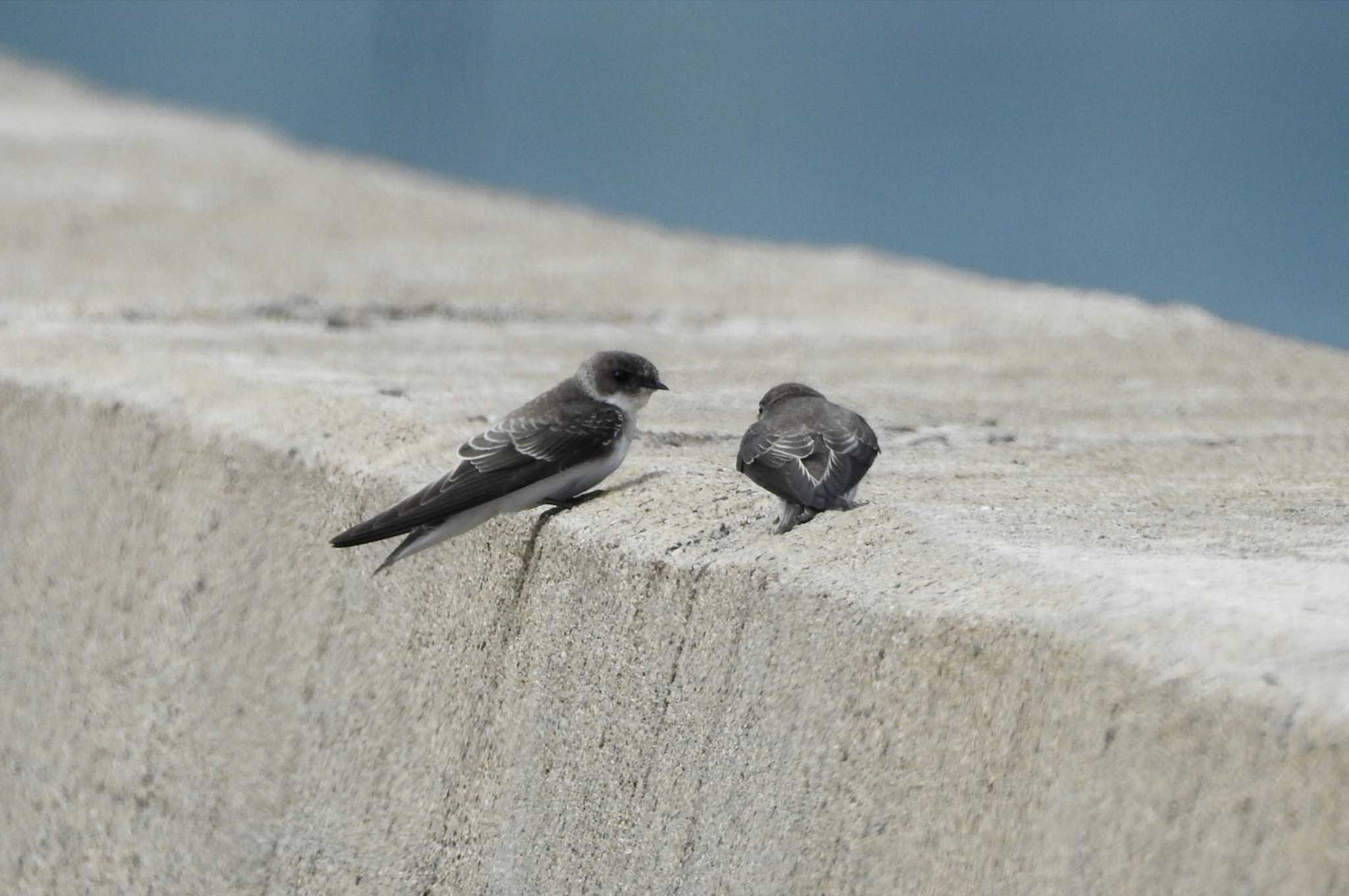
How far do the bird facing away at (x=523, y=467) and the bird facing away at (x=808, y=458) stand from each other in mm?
344

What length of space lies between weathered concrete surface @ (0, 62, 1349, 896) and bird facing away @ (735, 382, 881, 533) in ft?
0.20

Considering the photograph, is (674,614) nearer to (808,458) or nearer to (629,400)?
(808,458)

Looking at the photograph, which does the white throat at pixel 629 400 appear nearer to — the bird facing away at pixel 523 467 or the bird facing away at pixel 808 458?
the bird facing away at pixel 523 467

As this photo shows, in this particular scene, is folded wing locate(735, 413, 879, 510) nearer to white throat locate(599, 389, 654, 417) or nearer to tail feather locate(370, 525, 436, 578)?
white throat locate(599, 389, 654, 417)

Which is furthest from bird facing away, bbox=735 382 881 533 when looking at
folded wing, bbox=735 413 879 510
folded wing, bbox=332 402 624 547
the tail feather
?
the tail feather

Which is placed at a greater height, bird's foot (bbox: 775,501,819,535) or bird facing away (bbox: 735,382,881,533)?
bird facing away (bbox: 735,382,881,533)

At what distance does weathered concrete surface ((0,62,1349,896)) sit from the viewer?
2459mm

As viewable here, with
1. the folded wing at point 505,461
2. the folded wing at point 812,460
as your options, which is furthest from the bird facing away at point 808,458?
the folded wing at point 505,461

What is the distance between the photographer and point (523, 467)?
11.9ft

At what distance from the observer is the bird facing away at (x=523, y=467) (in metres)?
3.57

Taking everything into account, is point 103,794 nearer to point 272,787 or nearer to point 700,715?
point 272,787

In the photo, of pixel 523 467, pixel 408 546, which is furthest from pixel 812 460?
pixel 408 546

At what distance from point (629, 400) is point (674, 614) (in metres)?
0.76

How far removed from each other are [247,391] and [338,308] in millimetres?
2494
